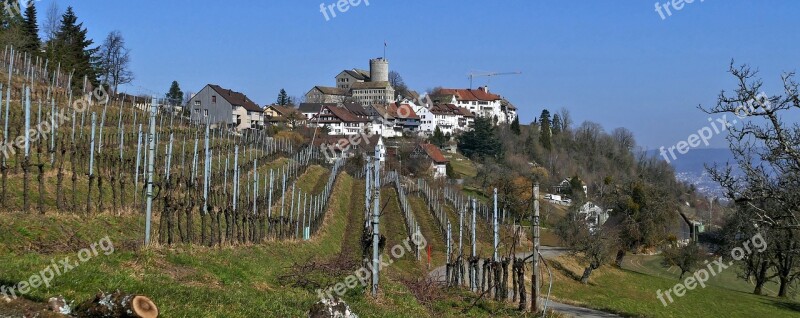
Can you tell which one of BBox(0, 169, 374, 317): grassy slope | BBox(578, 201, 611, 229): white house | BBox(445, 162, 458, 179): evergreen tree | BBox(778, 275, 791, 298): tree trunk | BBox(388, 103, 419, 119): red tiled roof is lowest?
BBox(778, 275, 791, 298): tree trunk

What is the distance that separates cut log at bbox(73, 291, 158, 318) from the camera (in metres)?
7.91

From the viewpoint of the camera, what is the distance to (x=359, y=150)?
110688mm

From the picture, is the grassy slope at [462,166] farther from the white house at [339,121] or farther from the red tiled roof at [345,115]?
the red tiled roof at [345,115]

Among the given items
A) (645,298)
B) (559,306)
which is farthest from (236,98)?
(559,306)

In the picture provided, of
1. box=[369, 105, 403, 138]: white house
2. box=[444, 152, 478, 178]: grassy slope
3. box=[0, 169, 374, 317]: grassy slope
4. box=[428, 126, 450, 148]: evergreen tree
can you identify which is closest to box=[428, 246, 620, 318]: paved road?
box=[0, 169, 374, 317]: grassy slope

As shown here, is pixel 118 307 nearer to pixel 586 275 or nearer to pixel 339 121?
pixel 586 275

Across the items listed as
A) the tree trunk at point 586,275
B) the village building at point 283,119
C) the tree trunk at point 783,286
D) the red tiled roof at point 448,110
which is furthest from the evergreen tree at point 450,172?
the tree trunk at point 586,275

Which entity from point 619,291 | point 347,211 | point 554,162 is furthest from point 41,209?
point 554,162

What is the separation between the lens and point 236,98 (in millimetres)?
116062

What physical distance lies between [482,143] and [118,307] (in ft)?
465

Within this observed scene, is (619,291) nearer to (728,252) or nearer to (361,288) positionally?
(728,252)

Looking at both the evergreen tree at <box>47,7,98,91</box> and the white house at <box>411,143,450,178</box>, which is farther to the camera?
the white house at <box>411,143,450,178</box>

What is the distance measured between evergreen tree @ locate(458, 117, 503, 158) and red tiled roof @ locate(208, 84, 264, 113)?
156ft

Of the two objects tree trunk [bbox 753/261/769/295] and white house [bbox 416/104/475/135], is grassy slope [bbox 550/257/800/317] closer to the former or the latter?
tree trunk [bbox 753/261/769/295]
